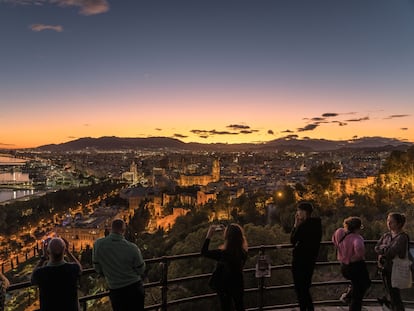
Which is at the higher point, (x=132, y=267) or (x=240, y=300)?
(x=132, y=267)

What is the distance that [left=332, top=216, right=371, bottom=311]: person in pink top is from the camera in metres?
4.20

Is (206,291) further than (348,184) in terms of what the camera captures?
No

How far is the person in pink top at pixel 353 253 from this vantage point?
420 centimetres

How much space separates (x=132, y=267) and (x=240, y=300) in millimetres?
935

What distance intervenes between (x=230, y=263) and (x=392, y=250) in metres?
1.55

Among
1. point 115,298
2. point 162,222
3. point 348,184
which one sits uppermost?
point 115,298

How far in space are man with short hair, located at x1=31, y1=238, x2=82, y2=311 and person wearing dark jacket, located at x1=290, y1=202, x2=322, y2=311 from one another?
202cm

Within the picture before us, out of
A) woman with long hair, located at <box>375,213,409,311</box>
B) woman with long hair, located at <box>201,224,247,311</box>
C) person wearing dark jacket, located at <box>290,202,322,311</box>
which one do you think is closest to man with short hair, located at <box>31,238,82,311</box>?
woman with long hair, located at <box>201,224,247,311</box>

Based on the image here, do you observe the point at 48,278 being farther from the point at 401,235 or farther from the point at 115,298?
the point at 401,235

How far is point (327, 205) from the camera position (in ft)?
106

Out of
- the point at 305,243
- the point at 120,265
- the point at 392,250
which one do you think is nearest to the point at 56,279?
the point at 120,265

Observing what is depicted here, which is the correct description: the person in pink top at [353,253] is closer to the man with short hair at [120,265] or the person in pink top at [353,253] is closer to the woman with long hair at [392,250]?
the woman with long hair at [392,250]

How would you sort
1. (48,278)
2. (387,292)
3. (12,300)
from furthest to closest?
(12,300) → (387,292) → (48,278)

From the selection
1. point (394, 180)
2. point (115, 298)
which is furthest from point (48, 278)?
point (394, 180)
